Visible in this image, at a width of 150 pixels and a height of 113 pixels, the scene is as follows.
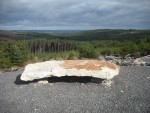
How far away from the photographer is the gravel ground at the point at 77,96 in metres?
13.3

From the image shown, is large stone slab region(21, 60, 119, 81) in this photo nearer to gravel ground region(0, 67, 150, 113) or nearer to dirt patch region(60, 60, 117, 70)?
dirt patch region(60, 60, 117, 70)

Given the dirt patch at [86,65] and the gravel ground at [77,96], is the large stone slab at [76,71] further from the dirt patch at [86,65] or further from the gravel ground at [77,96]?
the gravel ground at [77,96]

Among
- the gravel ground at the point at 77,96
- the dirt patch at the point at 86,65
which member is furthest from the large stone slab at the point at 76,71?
the gravel ground at the point at 77,96

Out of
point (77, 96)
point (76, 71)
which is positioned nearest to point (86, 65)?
point (76, 71)

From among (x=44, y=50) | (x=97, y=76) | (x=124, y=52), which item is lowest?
(x=44, y=50)

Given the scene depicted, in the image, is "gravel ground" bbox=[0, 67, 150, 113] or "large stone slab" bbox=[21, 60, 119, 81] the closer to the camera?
"gravel ground" bbox=[0, 67, 150, 113]

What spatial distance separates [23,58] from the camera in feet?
118

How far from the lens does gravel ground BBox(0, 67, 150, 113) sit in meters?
13.3

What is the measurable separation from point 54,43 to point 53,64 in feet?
345

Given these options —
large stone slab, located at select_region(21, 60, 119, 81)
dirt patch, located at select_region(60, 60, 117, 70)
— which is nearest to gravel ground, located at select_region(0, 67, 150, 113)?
large stone slab, located at select_region(21, 60, 119, 81)

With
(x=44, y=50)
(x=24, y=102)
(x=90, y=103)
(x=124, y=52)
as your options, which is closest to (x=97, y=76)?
(x=90, y=103)

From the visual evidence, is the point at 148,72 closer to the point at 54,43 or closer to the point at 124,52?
the point at 124,52

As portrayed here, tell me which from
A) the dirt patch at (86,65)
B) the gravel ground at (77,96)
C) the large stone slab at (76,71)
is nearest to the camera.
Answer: the gravel ground at (77,96)

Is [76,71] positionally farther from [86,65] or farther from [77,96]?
[77,96]
